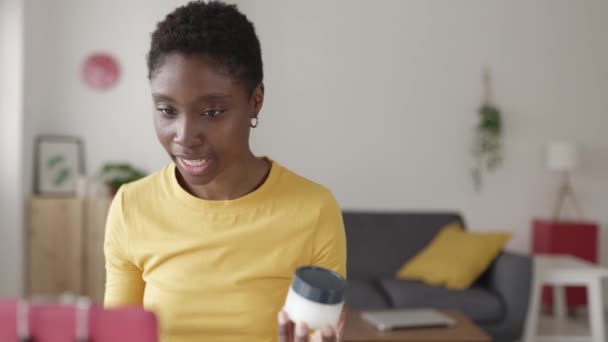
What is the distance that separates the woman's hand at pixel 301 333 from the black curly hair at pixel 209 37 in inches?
9.3

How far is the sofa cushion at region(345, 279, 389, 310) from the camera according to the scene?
2.51 m

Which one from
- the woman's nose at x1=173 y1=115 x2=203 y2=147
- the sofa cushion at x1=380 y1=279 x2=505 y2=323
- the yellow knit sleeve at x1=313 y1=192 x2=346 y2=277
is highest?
the woman's nose at x1=173 y1=115 x2=203 y2=147

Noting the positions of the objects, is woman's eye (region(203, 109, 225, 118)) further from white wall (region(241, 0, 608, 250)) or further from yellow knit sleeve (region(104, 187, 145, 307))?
white wall (region(241, 0, 608, 250))

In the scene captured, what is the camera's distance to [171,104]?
1.93ft

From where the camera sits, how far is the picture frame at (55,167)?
3252mm

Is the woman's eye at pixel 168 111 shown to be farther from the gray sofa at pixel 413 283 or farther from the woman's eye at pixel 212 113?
the gray sofa at pixel 413 283

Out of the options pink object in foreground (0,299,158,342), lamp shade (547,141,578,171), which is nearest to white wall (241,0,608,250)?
lamp shade (547,141,578,171)

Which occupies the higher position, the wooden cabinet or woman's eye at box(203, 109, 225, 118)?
woman's eye at box(203, 109, 225, 118)

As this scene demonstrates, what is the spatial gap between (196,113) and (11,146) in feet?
9.11

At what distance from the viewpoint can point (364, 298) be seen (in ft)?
8.33

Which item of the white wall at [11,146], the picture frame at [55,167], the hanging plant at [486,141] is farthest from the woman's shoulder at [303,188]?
the hanging plant at [486,141]

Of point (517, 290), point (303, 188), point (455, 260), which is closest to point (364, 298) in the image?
point (455, 260)

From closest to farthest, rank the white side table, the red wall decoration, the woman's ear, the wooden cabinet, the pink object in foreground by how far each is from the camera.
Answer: the pink object in foreground → the woman's ear → the white side table → the wooden cabinet → the red wall decoration

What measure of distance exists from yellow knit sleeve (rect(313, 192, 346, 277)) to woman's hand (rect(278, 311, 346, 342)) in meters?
0.16
